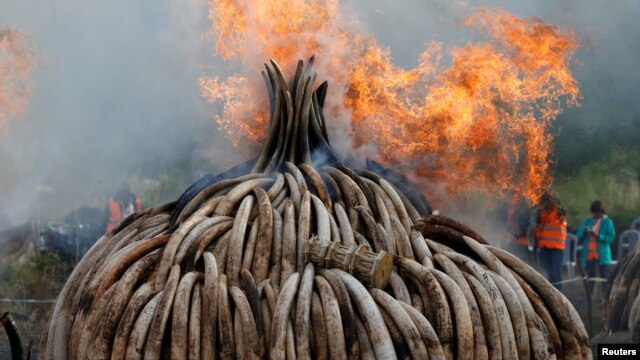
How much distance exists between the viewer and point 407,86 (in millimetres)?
9148

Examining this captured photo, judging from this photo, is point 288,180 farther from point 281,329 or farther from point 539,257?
point 539,257

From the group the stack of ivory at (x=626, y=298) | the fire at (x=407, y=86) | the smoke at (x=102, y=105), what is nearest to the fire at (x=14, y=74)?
the smoke at (x=102, y=105)

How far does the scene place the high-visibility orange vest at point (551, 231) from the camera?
12375 mm

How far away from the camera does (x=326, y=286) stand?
15.9 feet

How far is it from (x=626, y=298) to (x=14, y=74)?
9256mm

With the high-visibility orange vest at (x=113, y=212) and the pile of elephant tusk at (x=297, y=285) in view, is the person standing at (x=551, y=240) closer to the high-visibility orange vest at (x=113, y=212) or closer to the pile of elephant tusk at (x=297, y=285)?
the high-visibility orange vest at (x=113, y=212)

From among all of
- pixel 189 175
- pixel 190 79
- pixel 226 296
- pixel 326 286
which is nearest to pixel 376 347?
pixel 326 286

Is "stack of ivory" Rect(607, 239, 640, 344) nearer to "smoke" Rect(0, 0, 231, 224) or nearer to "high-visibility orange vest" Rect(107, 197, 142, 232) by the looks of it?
"smoke" Rect(0, 0, 231, 224)

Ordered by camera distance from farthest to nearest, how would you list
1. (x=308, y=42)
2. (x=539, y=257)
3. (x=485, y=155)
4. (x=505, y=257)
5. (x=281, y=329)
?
(x=539, y=257)
(x=485, y=155)
(x=308, y=42)
(x=505, y=257)
(x=281, y=329)

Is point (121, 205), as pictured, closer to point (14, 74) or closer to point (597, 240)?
point (14, 74)

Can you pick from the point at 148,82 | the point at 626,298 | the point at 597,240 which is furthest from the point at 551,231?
the point at 148,82

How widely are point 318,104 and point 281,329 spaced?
7.26ft

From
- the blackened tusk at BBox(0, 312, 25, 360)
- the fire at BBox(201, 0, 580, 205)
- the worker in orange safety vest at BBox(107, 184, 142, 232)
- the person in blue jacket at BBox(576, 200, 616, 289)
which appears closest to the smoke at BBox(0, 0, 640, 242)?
the worker in orange safety vest at BBox(107, 184, 142, 232)

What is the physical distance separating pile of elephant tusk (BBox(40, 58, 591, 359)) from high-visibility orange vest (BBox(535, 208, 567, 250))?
22.5 ft
